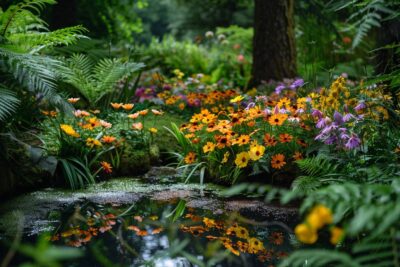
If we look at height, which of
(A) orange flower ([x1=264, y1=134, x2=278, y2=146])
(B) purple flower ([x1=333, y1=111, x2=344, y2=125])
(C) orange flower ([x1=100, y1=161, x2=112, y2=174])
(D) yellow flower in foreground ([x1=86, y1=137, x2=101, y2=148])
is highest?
(B) purple flower ([x1=333, y1=111, x2=344, y2=125])

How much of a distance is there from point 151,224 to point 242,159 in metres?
1.11

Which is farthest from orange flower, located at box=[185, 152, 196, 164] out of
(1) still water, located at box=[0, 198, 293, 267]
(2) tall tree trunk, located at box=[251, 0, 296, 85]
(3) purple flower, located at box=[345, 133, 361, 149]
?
(2) tall tree trunk, located at box=[251, 0, 296, 85]

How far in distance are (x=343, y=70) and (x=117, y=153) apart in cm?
557

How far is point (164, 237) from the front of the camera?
8.59 ft

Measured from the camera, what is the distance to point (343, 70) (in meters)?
8.73

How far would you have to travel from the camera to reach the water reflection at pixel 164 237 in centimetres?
227

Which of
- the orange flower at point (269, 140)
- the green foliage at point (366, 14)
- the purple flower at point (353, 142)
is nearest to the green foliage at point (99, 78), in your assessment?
the orange flower at point (269, 140)

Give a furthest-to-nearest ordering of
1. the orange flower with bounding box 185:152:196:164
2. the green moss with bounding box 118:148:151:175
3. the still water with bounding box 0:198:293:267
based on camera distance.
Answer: the green moss with bounding box 118:148:151:175
the orange flower with bounding box 185:152:196:164
the still water with bounding box 0:198:293:267

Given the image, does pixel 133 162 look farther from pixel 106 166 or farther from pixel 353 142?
pixel 353 142

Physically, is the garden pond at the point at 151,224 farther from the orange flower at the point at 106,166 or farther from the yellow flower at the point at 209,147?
the yellow flower at the point at 209,147

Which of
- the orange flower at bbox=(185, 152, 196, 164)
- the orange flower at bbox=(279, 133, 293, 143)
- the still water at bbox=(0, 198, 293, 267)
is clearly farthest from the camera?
the orange flower at bbox=(185, 152, 196, 164)

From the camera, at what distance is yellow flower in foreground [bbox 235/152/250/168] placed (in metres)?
3.73

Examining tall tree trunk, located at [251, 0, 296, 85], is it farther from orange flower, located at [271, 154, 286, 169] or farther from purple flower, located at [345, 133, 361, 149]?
purple flower, located at [345, 133, 361, 149]

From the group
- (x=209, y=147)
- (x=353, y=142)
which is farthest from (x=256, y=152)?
(x=353, y=142)
